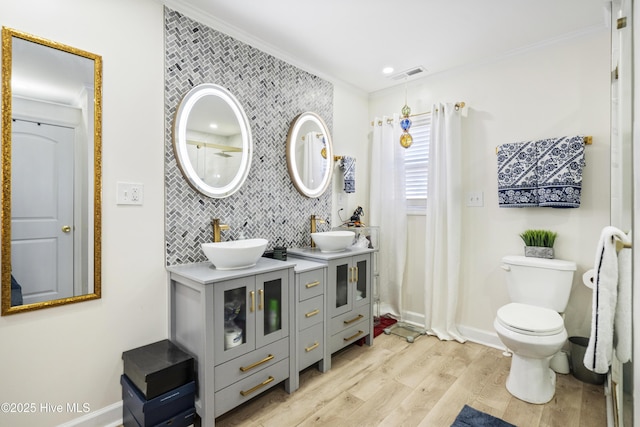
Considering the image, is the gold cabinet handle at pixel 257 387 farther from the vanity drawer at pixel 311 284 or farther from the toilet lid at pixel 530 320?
the toilet lid at pixel 530 320

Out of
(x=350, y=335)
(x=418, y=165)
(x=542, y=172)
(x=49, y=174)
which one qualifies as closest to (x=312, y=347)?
(x=350, y=335)

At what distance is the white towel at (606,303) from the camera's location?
1.16 m

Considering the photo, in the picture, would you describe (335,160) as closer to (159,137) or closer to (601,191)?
(159,137)

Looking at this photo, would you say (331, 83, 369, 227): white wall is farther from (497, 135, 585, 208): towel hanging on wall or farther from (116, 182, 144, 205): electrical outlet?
(116, 182, 144, 205): electrical outlet

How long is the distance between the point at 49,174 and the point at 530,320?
2.79 m

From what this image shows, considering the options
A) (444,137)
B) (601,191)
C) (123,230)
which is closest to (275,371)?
(123,230)

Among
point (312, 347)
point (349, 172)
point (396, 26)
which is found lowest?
point (312, 347)

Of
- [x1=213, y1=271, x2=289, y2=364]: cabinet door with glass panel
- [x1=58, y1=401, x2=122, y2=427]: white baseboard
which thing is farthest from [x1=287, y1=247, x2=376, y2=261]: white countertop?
[x1=58, y1=401, x2=122, y2=427]: white baseboard

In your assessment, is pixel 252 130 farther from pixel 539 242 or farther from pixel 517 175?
pixel 539 242

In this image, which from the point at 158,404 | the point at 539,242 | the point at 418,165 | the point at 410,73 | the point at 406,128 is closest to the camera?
the point at 158,404

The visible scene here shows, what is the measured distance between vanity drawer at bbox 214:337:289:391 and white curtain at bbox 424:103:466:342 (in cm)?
154

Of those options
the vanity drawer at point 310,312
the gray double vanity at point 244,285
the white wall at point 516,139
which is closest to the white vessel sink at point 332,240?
the gray double vanity at point 244,285

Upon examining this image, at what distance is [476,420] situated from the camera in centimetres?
171

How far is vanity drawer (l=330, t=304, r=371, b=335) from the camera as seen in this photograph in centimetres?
234
